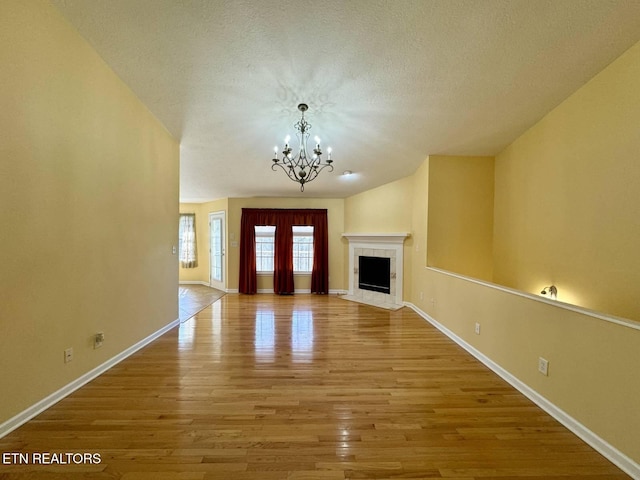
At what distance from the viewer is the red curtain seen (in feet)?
23.0

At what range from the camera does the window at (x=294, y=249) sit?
23.4ft

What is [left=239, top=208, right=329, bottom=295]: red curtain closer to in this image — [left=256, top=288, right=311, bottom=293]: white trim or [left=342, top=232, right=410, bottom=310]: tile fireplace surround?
[left=256, top=288, right=311, bottom=293]: white trim

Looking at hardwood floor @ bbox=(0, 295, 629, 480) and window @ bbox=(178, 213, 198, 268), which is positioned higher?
window @ bbox=(178, 213, 198, 268)

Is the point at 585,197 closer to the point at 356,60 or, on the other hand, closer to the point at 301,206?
the point at 356,60

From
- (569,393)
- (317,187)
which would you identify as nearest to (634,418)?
(569,393)

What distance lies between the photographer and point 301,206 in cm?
709

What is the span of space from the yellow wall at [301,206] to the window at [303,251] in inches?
9.9

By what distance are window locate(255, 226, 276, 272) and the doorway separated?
94 cm

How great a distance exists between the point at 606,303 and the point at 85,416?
4643 mm

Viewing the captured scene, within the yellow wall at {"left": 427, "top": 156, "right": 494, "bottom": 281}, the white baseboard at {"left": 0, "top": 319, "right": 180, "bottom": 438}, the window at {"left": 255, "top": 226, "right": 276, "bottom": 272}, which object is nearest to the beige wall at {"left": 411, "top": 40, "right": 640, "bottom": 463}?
the yellow wall at {"left": 427, "top": 156, "right": 494, "bottom": 281}

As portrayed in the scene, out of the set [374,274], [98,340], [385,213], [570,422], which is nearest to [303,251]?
[374,274]

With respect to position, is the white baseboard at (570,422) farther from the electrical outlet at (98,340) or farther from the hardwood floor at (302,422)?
the electrical outlet at (98,340)

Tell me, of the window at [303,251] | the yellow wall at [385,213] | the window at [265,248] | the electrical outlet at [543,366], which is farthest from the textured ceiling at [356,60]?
the window at [303,251]

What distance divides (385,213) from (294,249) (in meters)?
2.45
